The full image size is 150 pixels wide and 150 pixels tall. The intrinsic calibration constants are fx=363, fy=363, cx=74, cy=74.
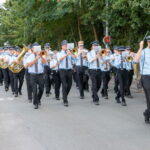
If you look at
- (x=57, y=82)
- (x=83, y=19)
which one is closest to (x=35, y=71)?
(x=57, y=82)

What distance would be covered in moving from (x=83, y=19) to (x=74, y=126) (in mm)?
13994

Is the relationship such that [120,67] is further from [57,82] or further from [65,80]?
[57,82]

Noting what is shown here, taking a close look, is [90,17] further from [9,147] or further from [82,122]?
[9,147]

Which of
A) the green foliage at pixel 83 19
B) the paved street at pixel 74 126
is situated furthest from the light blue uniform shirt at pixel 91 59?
the green foliage at pixel 83 19

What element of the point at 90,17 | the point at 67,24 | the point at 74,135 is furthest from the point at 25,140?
the point at 67,24

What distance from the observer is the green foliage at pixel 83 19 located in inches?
639

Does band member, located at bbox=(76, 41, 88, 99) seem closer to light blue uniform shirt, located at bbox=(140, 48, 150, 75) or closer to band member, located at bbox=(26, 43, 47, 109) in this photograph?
band member, located at bbox=(26, 43, 47, 109)

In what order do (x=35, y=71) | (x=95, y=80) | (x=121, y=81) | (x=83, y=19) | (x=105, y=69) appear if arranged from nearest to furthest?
(x=35, y=71) < (x=121, y=81) < (x=95, y=80) < (x=105, y=69) < (x=83, y=19)

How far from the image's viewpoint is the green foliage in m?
16.2

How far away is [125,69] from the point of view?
11492 millimetres

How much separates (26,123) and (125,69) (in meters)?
4.33

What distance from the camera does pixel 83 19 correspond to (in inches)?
837

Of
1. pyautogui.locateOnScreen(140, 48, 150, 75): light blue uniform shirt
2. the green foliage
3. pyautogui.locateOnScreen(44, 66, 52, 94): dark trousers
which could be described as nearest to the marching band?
pyautogui.locateOnScreen(44, 66, 52, 94): dark trousers

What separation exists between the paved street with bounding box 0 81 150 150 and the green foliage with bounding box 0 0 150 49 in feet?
19.1
